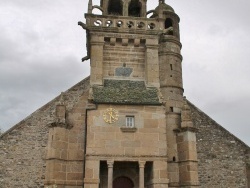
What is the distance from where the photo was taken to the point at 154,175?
50.0ft

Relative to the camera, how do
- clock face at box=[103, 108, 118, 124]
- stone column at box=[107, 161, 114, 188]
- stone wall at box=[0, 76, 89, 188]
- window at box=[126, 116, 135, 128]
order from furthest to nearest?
stone wall at box=[0, 76, 89, 188] → window at box=[126, 116, 135, 128] → clock face at box=[103, 108, 118, 124] → stone column at box=[107, 161, 114, 188]

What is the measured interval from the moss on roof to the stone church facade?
0.05 metres

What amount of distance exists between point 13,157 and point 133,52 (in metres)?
10.2


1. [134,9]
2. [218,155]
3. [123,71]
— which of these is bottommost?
[218,155]

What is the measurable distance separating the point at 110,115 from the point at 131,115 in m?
1.00

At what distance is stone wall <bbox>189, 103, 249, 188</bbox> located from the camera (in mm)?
22625

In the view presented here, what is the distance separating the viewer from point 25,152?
21.6 meters

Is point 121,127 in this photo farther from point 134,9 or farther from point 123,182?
point 134,9

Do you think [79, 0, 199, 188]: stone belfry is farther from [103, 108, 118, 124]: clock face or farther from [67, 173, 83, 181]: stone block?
[67, 173, 83, 181]: stone block

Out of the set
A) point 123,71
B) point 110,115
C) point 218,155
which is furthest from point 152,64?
point 218,155

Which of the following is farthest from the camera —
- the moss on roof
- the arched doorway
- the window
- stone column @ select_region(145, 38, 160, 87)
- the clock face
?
stone column @ select_region(145, 38, 160, 87)

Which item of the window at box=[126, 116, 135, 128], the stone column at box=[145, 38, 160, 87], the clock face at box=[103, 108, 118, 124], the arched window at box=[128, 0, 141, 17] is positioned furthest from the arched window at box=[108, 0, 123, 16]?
the window at box=[126, 116, 135, 128]

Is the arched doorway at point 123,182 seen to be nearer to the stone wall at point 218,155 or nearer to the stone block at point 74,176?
the stone block at point 74,176

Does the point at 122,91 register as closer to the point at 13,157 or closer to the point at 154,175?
the point at 154,175
